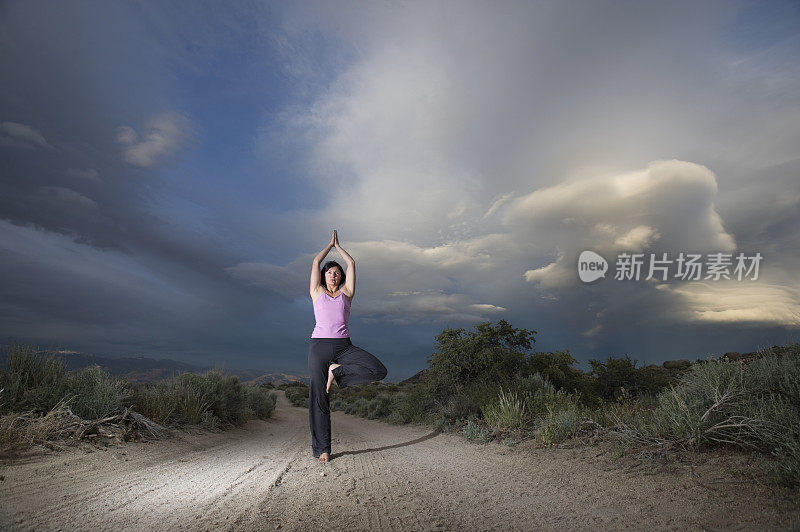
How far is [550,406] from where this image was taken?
729cm

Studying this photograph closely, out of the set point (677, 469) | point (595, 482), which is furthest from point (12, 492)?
point (677, 469)

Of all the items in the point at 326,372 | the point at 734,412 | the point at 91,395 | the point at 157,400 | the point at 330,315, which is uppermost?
the point at 330,315

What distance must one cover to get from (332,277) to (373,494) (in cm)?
331

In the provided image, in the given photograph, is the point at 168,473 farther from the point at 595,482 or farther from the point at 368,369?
the point at 595,482

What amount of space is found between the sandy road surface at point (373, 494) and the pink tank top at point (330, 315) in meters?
1.95

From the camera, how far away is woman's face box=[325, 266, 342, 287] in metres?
6.50

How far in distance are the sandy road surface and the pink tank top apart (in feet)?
6.40

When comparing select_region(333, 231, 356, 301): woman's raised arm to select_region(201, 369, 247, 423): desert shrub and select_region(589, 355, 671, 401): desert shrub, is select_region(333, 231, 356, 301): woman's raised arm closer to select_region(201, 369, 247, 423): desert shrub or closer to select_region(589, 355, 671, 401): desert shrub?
select_region(201, 369, 247, 423): desert shrub

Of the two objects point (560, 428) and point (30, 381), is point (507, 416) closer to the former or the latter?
point (560, 428)

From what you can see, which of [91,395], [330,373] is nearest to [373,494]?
[330,373]

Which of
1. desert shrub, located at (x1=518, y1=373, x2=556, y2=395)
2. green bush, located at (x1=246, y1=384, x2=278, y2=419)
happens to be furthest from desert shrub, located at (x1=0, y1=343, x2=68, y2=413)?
desert shrub, located at (x1=518, y1=373, x2=556, y2=395)

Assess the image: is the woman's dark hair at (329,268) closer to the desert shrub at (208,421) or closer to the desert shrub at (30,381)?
the desert shrub at (30,381)

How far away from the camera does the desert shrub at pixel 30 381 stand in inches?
240

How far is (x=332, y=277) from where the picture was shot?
6504mm
